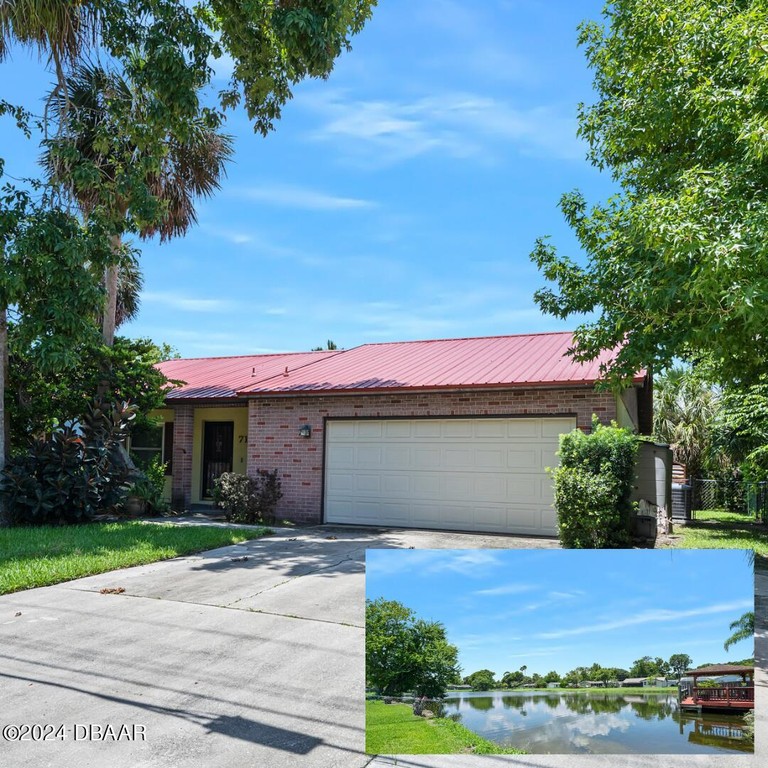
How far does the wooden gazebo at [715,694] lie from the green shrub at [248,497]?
477 inches

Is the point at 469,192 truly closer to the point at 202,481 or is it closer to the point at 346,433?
the point at 346,433

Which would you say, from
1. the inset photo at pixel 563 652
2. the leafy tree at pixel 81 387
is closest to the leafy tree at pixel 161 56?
the leafy tree at pixel 81 387

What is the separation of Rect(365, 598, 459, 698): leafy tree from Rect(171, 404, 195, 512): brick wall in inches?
577

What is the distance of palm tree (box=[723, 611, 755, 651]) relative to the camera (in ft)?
12.1

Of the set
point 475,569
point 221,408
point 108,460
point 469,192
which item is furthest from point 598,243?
point 221,408

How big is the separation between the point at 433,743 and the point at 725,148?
338 inches

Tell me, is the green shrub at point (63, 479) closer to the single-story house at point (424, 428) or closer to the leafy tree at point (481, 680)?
the single-story house at point (424, 428)

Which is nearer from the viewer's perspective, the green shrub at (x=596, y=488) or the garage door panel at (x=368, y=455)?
the green shrub at (x=596, y=488)

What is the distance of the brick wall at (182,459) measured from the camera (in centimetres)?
1769

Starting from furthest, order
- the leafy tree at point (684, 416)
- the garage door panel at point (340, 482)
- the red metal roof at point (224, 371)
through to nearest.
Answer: the leafy tree at point (684, 416) < the red metal roof at point (224, 371) < the garage door panel at point (340, 482)

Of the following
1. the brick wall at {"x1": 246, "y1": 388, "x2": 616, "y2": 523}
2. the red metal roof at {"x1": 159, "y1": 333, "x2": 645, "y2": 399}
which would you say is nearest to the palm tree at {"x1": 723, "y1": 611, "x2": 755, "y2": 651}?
the red metal roof at {"x1": 159, "y1": 333, "x2": 645, "y2": 399}

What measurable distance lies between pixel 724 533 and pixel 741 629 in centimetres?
1383

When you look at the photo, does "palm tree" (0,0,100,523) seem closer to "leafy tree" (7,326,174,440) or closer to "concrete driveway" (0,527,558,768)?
"leafy tree" (7,326,174,440)

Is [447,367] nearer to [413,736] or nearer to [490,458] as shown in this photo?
[490,458]
